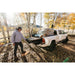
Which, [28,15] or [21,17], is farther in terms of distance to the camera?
[21,17]

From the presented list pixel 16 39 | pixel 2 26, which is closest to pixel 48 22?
pixel 2 26

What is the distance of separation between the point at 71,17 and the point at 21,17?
957cm

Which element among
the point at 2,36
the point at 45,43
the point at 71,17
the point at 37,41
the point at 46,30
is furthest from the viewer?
the point at 71,17

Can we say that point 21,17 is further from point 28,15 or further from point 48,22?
point 48,22

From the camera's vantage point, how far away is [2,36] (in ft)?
18.3

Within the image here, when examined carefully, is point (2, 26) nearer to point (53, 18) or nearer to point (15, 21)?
point (15, 21)

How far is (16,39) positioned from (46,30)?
2.39 meters

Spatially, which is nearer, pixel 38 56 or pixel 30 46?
pixel 38 56

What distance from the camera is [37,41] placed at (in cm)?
345

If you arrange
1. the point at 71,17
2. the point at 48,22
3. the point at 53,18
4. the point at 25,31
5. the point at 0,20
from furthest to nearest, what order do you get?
the point at 48,22 → the point at 53,18 → the point at 71,17 → the point at 25,31 → the point at 0,20

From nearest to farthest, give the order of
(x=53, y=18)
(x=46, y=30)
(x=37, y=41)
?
(x=37, y=41) < (x=46, y=30) < (x=53, y=18)

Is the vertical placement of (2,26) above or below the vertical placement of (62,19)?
below

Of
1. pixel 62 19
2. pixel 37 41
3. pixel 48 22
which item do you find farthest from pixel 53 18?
pixel 37 41

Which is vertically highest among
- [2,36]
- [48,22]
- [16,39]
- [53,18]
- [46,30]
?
[53,18]
